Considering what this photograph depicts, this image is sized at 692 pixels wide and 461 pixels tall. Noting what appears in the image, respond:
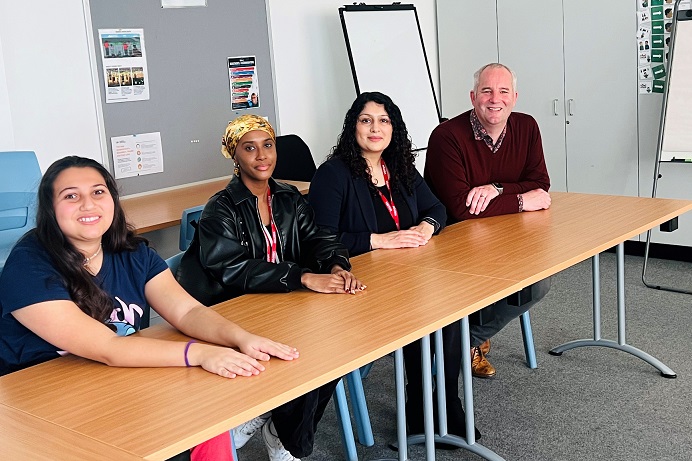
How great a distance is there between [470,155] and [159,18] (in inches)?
80.8

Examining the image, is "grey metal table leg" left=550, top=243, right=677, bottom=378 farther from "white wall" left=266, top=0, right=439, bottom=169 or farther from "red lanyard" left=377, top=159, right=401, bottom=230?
"white wall" left=266, top=0, right=439, bottom=169

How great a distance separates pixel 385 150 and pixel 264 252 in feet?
2.40

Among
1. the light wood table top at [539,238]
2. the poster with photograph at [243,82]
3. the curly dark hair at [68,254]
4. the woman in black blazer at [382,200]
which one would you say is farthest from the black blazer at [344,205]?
the poster with photograph at [243,82]

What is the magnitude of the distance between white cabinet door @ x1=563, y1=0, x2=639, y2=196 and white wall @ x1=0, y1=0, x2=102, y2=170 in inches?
120

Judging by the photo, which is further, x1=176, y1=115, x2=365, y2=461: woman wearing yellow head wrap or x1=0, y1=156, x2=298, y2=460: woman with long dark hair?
x1=176, y1=115, x2=365, y2=461: woman wearing yellow head wrap

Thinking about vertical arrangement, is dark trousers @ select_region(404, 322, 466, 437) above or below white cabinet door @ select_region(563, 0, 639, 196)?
below

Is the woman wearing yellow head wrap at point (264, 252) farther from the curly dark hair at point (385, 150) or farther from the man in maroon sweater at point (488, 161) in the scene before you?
the man in maroon sweater at point (488, 161)

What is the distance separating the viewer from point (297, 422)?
94.6 inches

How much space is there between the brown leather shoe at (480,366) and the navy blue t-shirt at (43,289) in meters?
1.68

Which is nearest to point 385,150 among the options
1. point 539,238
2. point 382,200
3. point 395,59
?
point 382,200

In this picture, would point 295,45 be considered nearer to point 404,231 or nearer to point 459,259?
point 404,231

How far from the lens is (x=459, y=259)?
107 inches

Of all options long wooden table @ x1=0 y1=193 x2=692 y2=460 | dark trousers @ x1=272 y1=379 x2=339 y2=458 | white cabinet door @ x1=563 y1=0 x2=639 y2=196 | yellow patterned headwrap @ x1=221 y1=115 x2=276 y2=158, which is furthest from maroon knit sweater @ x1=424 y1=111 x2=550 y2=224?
white cabinet door @ x1=563 y1=0 x2=639 y2=196

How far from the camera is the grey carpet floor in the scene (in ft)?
9.30
